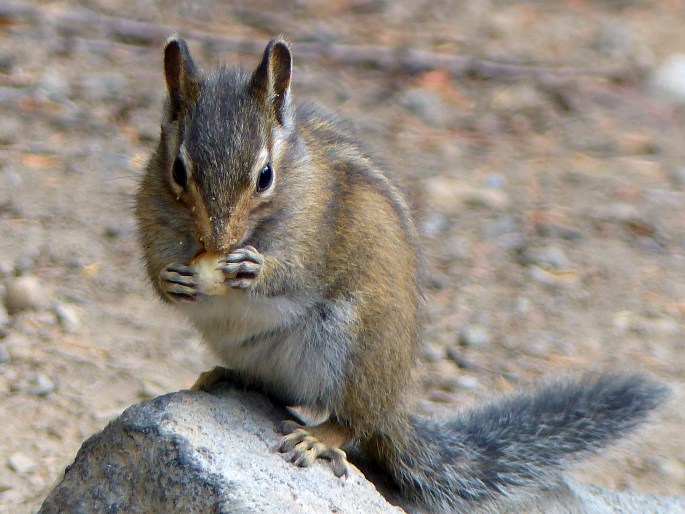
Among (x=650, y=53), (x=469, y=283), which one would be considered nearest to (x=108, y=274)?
(x=469, y=283)

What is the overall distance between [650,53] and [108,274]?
3.60 m

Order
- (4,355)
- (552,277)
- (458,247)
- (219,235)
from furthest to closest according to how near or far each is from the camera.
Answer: (458,247)
(552,277)
(4,355)
(219,235)

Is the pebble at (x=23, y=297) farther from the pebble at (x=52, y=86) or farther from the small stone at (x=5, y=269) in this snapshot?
the pebble at (x=52, y=86)

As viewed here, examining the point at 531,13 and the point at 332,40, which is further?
the point at 531,13

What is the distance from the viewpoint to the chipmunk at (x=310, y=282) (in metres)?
2.80

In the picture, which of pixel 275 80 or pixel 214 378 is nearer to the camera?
pixel 275 80

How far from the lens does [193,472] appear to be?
2.51 meters

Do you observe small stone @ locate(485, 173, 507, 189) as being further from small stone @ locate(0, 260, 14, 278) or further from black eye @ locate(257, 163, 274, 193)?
black eye @ locate(257, 163, 274, 193)

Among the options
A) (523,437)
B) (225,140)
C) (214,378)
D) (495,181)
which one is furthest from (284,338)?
(495,181)

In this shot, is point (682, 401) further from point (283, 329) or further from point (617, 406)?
point (283, 329)

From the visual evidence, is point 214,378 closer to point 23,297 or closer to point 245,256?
point 245,256

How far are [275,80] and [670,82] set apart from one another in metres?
3.92

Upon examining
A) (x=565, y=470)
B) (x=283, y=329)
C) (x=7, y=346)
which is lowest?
(x=7, y=346)

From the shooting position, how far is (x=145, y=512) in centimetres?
254
